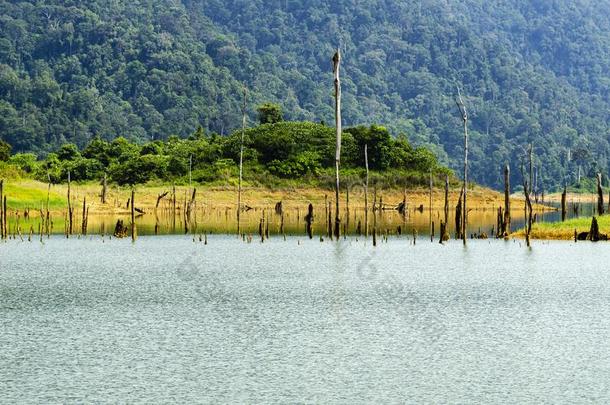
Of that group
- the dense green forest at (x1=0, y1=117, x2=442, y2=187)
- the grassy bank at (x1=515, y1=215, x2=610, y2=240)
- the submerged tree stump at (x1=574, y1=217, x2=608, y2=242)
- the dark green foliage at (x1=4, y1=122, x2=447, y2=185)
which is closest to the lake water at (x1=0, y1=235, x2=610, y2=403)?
the submerged tree stump at (x1=574, y1=217, x2=608, y2=242)

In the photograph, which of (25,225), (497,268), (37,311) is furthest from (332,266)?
(25,225)

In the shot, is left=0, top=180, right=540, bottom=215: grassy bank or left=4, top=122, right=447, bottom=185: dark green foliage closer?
left=0, top=180, right=540, bottom=215: grassy bank

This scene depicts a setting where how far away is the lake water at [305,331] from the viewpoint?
20.6m

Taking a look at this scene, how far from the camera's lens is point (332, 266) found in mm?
45906

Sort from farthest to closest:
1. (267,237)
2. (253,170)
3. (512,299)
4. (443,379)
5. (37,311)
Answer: (253,170)
(267,237)
(512,299)
(37,311)
(443,379)

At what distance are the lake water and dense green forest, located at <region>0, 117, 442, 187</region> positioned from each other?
87.8 m

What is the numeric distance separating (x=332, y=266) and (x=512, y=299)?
13.6 m

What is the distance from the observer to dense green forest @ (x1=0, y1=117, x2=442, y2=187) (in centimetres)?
Answer: 13588

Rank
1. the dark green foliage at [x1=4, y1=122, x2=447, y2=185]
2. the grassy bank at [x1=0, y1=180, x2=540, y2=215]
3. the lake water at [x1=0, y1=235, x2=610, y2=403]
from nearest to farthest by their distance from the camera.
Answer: the lake water at [x1=0, y1=235, x2=610, y2=403], the grassy bank at [x1=0, y1=180, x2=540, y2=215], the dark green foliage at [x1=4, y1=122, x2=447, y2=185]

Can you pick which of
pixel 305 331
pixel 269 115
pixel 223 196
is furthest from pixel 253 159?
pixel 305 331

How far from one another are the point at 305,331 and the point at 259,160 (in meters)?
119

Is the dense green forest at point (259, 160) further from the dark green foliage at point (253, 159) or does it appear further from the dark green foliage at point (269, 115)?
the dark green foliage at point (269, 115)

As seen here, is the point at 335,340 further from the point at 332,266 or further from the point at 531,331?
the point at 332,266

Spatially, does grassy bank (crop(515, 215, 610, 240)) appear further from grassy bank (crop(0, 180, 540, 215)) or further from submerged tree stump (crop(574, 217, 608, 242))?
grassy bank (crop(0, 180, 540, 215))
